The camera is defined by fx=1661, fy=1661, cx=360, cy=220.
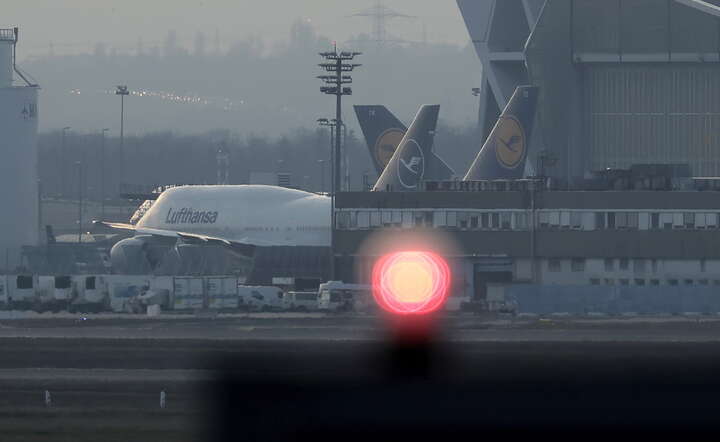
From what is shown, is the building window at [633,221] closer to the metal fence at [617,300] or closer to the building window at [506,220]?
the building window at [506,220]

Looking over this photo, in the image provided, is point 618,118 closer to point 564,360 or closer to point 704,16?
point 704,16

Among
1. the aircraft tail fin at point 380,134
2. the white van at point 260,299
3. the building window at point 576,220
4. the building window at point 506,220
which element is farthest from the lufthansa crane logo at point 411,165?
the white van at point 260,299

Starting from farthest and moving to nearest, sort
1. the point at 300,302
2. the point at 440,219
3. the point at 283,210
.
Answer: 1. the point at 283,210
2. the point at 440,219
3. the point at 300,302

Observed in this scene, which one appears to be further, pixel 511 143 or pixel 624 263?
pixel 511 143

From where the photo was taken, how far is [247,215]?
4195 inches

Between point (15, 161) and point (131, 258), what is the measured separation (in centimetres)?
1286

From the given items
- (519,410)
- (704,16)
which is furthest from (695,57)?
(519,410)

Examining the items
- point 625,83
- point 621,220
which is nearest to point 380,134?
point 625,83

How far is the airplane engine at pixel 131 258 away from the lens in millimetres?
98875

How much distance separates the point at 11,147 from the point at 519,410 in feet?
244

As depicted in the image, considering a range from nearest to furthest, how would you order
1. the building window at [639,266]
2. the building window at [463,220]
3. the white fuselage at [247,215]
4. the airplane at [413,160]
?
1. the building window at [639,266]
2. the building window at [463,220]
3. the airplane at [413,160]
4. the white fuselage at [247,215]

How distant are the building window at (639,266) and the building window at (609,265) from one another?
3.38 feet

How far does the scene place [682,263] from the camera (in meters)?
81.9

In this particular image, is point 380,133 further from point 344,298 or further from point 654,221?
point 344,298
